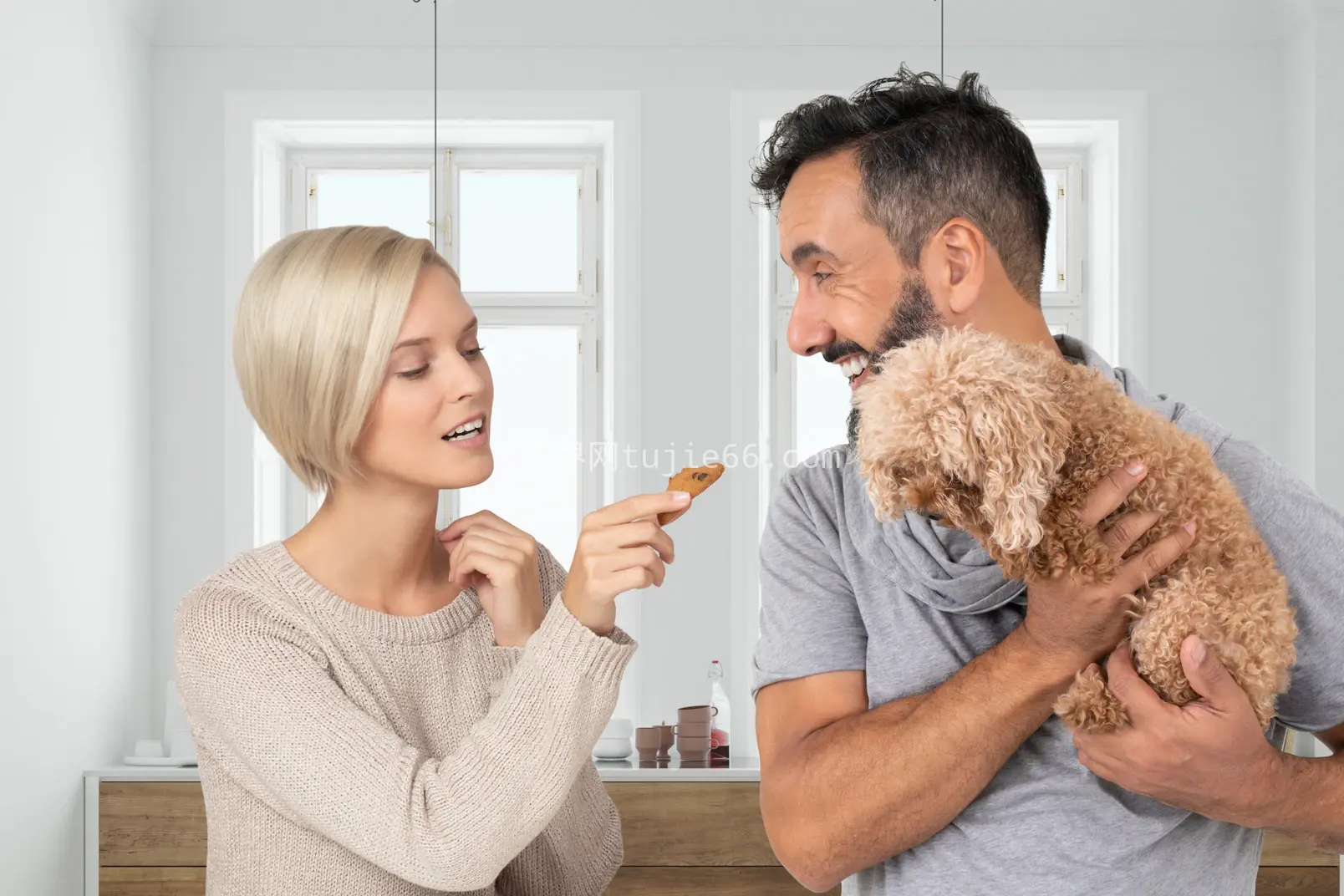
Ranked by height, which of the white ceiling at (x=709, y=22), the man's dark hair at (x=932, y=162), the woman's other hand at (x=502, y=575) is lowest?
the woman's other hand at (x=502, y=575)

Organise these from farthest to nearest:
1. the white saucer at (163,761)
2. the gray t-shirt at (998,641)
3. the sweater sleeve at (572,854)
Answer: the white saucer at (163,761)
the sweater sleeve at (572,854)
the gray t-shirt at (998,641)

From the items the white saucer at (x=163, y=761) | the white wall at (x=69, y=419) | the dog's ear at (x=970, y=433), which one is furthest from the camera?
the white saucer at (x=163, y=761)

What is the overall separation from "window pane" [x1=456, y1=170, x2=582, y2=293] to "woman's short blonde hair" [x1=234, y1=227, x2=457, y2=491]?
3.34m

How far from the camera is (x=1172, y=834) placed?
1102 millimetres

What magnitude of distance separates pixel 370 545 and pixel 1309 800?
3.46ft

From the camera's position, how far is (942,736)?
1.02 metres

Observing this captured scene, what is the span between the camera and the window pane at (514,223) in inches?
183

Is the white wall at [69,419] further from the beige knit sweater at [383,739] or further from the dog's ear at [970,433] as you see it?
the dog's ear at [970,433]

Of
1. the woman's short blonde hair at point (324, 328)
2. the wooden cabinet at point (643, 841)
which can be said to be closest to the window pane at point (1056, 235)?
the wooden cabinet at point (643, 841)

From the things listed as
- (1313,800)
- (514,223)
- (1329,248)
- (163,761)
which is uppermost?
(514,223)

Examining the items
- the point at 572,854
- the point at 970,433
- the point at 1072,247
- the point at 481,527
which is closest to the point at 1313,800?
the point at 970,433

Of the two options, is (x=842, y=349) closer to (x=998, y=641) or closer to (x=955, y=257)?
(x=955, y=257)

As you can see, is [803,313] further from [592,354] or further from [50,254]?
[592,354]

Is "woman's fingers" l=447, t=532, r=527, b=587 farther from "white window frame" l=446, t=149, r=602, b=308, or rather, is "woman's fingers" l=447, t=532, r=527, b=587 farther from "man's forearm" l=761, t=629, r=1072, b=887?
"white window frame" l=446, t=149, r=602, b=308
